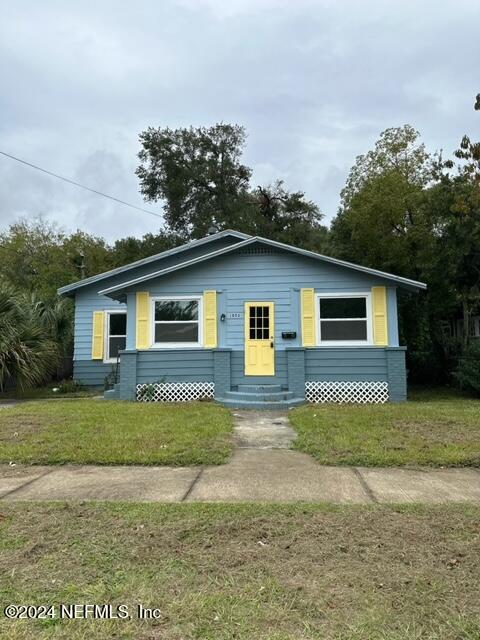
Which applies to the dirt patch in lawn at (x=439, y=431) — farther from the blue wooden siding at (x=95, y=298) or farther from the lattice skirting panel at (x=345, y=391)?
the blue wooden siding at (x=95, y=298)

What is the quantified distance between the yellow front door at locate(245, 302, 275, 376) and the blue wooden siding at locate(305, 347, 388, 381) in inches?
38.5

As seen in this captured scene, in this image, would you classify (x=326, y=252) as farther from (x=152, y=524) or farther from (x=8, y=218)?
(x=8, y=218)

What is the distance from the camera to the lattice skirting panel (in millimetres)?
11898

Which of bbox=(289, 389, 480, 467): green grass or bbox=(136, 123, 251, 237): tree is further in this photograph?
bbox=(136, 123, 251, 237): tree

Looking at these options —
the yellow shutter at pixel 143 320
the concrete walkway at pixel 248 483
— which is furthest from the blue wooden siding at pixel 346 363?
the concrete walkway at pixel 248 483

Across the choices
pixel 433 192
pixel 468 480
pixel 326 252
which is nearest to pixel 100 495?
pixel 468 480

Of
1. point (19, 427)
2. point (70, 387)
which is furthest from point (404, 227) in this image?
point (19, 427)

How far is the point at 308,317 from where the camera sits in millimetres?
12125

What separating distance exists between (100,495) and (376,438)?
13.9 ft

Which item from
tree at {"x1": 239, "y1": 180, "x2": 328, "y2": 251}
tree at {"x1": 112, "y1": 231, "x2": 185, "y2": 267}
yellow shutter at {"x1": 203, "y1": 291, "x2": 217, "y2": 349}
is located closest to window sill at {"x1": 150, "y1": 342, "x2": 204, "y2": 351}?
yellow shutter at {"x1": 203, "y1": 291, "x2": 217, "y2": 349}

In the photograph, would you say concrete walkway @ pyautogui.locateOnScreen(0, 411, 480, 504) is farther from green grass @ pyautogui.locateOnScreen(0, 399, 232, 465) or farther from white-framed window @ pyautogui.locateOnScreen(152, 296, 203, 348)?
white-framed window @ pyautogui.locateOnScreen(152, 296, 203, 348)

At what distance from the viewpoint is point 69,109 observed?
15.4 meters

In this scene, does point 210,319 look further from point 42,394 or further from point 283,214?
point 283,214

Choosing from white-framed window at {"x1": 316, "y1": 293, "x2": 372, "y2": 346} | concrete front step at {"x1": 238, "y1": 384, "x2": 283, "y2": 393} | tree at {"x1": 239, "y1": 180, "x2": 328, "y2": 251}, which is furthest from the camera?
tree at {"x1": 239, "y1": 180, "x2": 328, "y2": 251}
